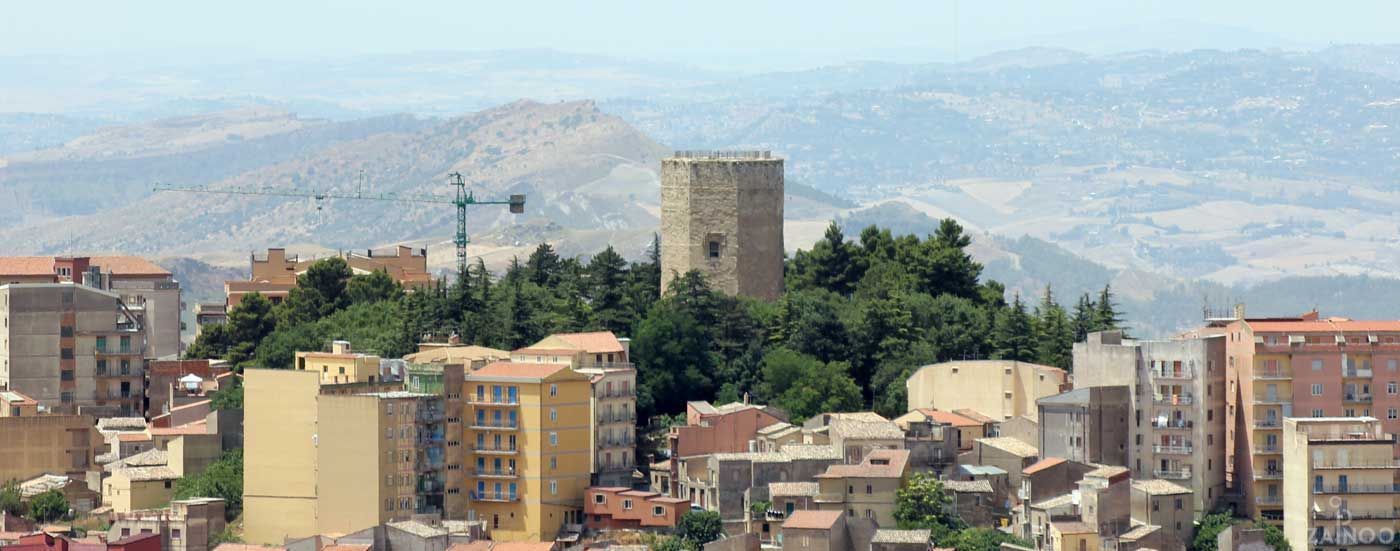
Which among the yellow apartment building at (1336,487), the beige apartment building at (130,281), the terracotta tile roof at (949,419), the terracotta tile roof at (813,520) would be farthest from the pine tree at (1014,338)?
the beige apartment building at (130,281)

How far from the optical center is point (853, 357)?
66.9 metres

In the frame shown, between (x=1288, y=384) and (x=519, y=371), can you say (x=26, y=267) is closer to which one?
(x=519, y=371)

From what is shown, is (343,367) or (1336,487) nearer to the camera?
(1336,487)

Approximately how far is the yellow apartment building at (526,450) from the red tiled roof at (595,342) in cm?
267

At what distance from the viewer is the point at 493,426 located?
5934 cm

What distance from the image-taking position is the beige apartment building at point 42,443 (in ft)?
210

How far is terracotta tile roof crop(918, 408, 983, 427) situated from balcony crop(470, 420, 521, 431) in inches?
317

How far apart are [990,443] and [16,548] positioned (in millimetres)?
18073

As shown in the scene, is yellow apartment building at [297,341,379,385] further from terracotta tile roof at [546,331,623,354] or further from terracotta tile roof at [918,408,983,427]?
terracotta tile roof at [918,408,983,427]

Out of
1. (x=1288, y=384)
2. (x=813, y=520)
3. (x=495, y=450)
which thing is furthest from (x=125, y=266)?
(x=1288, y=384)

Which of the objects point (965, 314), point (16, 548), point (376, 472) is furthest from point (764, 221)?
point (16, 548)

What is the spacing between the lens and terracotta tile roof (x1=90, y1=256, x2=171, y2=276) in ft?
284

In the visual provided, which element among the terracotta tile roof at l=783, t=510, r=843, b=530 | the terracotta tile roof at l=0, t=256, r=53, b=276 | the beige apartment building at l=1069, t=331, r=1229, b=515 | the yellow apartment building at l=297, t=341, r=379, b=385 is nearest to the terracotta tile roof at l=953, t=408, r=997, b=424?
the beige apartment building at l=1069, t=331, r=1229, b=515

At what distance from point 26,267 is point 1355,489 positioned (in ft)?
121
